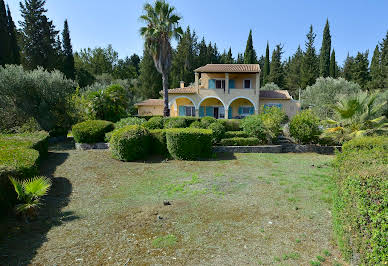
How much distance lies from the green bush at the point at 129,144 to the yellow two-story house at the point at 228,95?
53.3 feet

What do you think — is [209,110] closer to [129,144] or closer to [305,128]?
[305,128]

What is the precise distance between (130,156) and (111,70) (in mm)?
46754

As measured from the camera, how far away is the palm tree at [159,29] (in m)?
21.1

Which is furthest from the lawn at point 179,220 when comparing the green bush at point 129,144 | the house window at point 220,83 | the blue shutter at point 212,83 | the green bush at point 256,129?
the house window at point 220,83

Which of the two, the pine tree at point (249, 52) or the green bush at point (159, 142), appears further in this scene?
the pine tree at point (249, 52)

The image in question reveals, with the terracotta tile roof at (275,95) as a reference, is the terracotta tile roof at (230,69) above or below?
above

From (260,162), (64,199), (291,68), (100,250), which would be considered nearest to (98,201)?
(64,199)

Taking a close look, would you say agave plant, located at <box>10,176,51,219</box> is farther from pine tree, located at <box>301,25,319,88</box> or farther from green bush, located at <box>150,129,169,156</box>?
pine tree, located at <box>301,25,319,88</box>

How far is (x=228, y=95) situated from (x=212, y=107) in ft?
8.83

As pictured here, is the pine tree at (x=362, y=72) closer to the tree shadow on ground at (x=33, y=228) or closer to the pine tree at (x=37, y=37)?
the tree shadow on ground at (x=33, y=228)

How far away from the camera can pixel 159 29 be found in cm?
2130

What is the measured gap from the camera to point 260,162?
10445 millimetres

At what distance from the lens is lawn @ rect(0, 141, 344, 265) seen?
12.5 ft

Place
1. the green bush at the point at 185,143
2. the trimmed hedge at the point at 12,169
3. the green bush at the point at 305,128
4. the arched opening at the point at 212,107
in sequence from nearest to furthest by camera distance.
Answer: the trimmed hedge at the point at 12,169 → the green bush at the point at 185,143 → the green bush at the point at 305,128 → the arched opening at the point at 212,107
